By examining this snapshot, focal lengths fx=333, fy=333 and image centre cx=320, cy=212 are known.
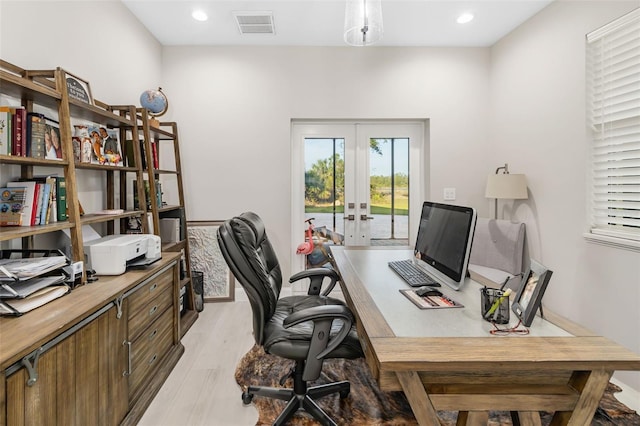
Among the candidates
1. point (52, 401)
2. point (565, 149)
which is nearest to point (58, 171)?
point (52, 401)

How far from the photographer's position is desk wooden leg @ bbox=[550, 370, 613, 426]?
1.08 m

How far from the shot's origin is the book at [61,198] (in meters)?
1.78

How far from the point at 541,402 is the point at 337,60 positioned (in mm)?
3514

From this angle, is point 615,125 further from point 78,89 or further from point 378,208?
point 78,89

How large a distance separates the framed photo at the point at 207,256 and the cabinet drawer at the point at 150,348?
1.27 m

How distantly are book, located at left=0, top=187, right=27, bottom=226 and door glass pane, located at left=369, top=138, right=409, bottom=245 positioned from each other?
3104mm

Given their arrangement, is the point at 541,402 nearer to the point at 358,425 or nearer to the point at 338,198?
the point at 358,425

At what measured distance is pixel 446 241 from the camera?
69.4 inches

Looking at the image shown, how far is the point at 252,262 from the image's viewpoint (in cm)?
159

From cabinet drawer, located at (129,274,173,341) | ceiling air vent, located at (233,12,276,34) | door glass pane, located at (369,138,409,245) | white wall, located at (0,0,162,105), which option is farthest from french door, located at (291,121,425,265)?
cabinet drawer, located at (129,274,173,341)

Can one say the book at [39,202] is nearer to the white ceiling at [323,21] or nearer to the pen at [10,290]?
the pen at [10,290]

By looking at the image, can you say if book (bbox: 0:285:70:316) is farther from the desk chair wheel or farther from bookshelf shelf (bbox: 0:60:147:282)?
the desk chair wheel

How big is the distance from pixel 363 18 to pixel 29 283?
8.01 feet

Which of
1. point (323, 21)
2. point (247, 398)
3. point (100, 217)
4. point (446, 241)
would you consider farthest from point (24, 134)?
point (323, 21)
